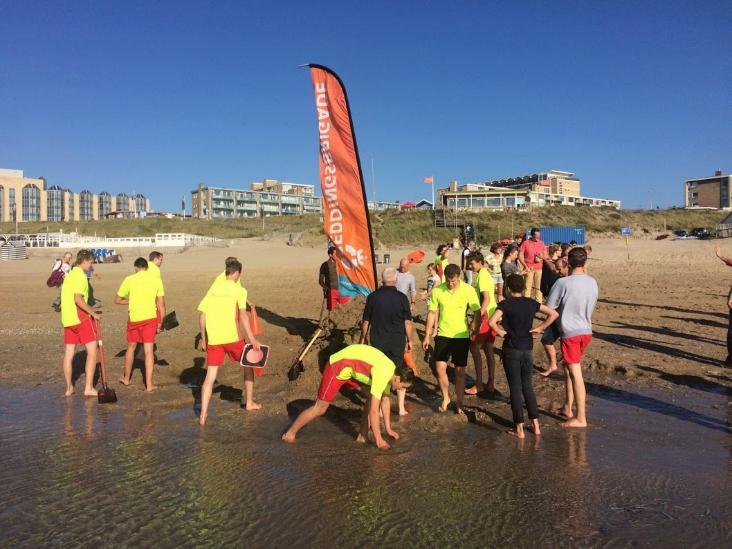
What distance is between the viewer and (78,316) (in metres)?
7.13

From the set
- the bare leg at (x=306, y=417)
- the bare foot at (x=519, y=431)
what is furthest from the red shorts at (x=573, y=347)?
the bare leg at (x=306, y=417)

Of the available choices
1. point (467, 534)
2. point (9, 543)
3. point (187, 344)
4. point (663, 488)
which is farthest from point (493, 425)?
point (187, 344)

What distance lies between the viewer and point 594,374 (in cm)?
835

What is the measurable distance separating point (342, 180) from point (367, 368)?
4.19 m

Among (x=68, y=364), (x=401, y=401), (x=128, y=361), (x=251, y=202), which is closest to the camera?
(x=401, y=401)

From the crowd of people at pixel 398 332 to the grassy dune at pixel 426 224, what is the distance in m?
37.5

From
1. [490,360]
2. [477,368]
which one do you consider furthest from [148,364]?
[490,360]

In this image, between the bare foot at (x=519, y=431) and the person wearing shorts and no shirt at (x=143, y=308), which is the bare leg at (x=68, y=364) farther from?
the bare foot at (x=519, y=431)

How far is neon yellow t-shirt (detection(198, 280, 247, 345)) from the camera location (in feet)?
20.7

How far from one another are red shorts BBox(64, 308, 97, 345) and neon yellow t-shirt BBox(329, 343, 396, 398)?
3.68m

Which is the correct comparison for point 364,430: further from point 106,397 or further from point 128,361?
point 128,361

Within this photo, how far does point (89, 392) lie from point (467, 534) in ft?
18.1

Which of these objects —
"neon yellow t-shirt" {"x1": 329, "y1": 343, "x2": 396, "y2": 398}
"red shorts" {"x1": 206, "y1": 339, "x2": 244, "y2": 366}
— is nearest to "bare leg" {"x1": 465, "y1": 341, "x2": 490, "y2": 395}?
"neon yellow t-shirt" {"x1": 329, "y1": 343, "x2": 396, "y2": 398}

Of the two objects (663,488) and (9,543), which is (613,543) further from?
(9,543)
